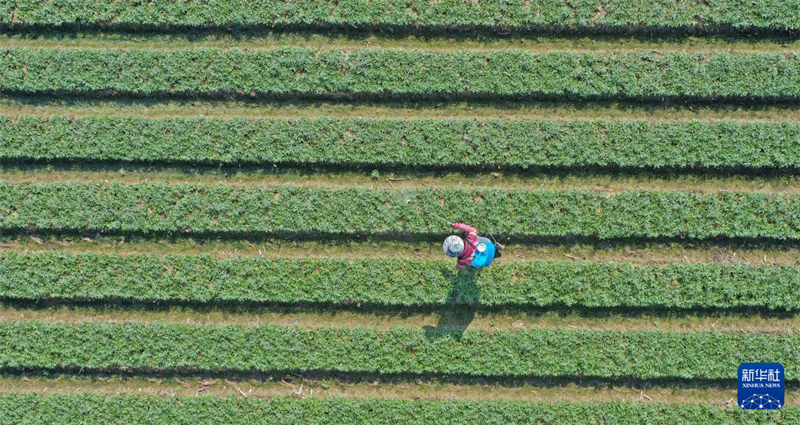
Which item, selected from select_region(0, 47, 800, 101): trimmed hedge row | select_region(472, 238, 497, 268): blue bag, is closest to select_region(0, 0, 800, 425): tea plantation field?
select_region(0, 47, 800, 101): trimmed hedge row

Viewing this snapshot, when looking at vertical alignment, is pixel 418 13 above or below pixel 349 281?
above

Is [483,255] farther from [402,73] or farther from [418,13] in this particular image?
[418,13]

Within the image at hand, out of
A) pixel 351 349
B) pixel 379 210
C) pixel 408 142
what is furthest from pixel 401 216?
pixel 351 349

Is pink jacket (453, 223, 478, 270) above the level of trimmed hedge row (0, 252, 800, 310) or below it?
above

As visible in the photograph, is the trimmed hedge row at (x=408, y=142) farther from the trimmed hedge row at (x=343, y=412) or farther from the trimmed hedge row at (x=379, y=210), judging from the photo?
the trimmed hedge row at (x=343, y=412)

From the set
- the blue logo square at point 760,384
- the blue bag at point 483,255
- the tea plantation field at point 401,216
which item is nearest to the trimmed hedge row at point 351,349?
the tea plantation field at point 401,216

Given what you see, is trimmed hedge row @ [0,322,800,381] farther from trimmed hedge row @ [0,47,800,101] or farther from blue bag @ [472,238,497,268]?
trimmed hedge row @ [0,47,800,101]
